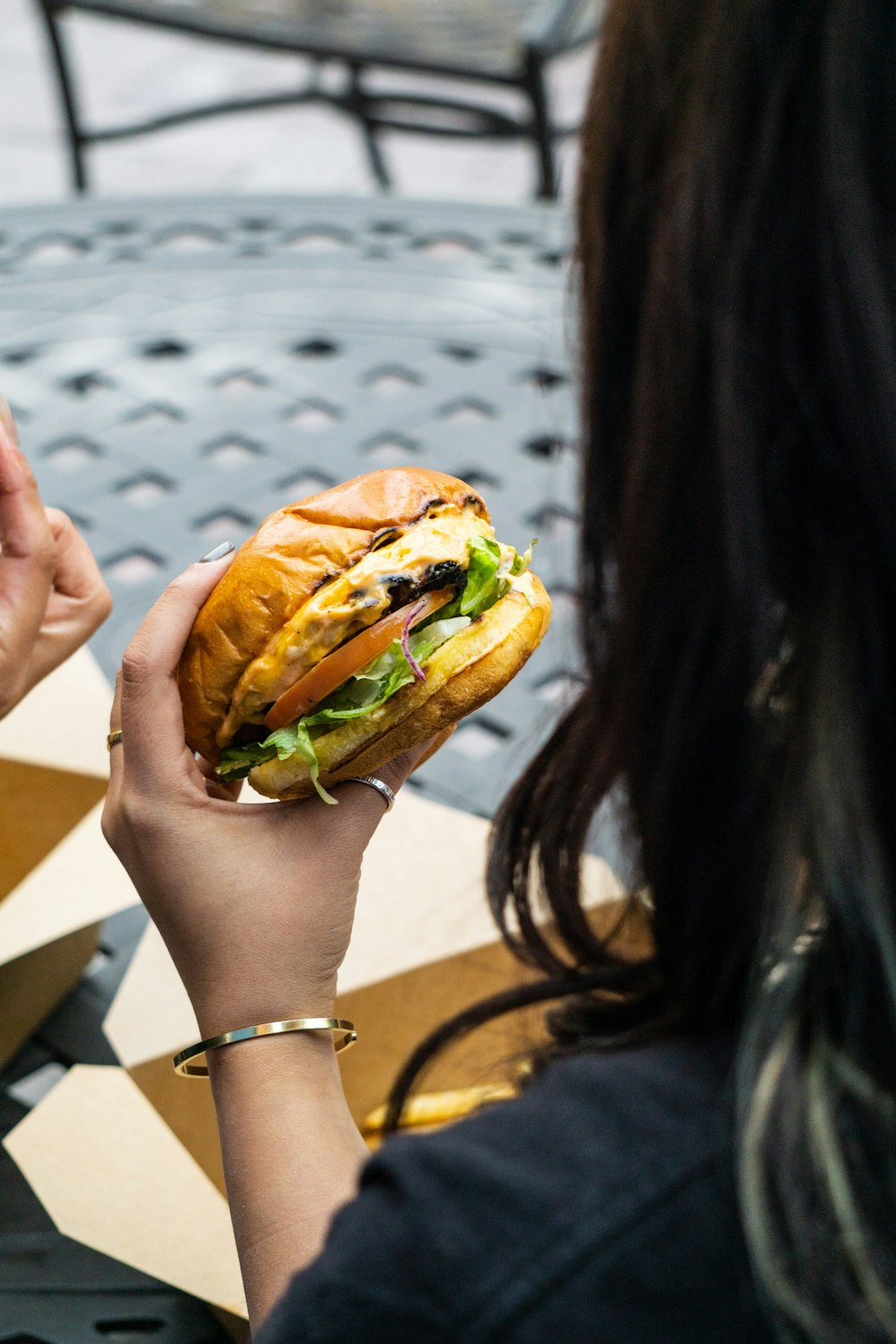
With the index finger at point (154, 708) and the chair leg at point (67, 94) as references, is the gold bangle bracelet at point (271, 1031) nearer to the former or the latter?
the index finger at point (154, 708)

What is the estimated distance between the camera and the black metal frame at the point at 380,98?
11.8 feet

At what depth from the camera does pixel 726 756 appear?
30.8 inches

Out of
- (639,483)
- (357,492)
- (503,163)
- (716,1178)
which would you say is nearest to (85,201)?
(357,492)

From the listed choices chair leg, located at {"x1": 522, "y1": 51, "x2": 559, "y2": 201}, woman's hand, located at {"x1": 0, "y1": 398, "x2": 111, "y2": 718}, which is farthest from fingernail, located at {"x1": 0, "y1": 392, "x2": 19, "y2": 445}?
chair leg, located at {"x1": 522, "y1": 51, "x2": 559, "y2": 201}

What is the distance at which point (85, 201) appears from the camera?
8.68ft

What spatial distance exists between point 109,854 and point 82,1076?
276 mm

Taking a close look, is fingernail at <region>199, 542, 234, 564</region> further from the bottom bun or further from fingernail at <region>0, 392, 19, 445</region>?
fingernail at <region>0, 392, 19, 445</region>

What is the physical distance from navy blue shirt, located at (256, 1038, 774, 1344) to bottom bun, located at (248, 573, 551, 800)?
46 centimetres

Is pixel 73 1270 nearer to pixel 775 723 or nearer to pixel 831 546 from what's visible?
pixel 775 723

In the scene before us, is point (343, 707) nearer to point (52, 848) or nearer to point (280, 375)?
point (52, 848)

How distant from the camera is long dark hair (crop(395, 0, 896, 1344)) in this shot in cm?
64

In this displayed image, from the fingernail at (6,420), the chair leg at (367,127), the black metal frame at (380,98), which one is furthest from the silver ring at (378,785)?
the chair leg at (367,127)

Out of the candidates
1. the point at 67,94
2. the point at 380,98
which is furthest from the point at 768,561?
the point at 380,98

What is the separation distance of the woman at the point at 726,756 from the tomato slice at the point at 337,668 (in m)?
0.30
